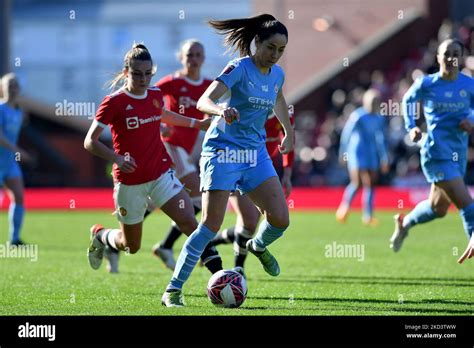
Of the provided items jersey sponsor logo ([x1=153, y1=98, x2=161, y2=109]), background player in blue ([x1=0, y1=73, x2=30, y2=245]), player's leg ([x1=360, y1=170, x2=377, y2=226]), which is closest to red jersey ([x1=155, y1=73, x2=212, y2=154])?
jersey sponsor logo ([x1=153, y1=98, x2=161, y2=109])

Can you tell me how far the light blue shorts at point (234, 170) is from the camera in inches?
322

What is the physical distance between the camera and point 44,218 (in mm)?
21844

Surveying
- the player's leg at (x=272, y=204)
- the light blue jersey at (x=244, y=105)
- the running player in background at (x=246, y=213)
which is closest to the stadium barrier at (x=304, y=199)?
the running player in background at (x=246, y=213)

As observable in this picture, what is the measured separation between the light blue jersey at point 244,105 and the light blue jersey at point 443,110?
2874 mm

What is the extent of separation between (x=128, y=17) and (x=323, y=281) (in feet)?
141

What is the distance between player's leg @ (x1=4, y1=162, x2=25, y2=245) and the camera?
14734 mm

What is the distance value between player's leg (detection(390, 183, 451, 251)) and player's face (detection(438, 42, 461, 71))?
131 centimetres

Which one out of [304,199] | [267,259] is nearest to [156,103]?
[267,259]

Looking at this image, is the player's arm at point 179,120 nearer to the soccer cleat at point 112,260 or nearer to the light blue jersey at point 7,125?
the soccer cleat at point 112,260

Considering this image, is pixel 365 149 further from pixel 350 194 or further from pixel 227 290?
pixel 227 290
